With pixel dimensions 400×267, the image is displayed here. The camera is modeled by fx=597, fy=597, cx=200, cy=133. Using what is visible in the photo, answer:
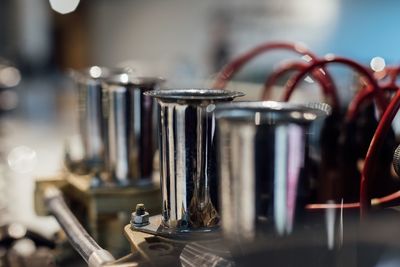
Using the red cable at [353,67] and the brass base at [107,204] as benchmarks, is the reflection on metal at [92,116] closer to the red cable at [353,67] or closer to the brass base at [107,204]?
the brass base at [107,204]

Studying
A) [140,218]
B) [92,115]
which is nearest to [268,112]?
[140,218]

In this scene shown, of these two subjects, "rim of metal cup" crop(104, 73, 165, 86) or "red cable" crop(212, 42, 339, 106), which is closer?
"rim of metal cup" crop(104, 73, 165, 86)

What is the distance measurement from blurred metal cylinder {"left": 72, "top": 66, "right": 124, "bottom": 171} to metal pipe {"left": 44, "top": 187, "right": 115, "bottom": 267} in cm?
13

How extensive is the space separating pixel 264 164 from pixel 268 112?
0.05 meters

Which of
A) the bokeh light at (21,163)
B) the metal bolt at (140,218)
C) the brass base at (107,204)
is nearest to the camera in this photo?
the metal bolt at (140,218)

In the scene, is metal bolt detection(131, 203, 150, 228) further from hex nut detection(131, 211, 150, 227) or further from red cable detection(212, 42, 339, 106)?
red cable detection(212, 42, 339, 106)

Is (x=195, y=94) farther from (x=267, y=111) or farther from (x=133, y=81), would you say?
(x=133, y=81)

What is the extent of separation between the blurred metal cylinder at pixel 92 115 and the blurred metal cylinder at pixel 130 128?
0.07 metres

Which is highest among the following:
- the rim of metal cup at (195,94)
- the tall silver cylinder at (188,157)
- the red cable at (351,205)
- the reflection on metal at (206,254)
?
the rim of metal cup at (195,94)

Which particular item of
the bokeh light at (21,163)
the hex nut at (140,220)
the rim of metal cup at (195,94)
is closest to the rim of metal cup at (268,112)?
the rim of metal cup at (195,94)

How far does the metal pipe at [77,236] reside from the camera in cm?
76

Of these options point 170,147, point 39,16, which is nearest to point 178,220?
point 170,147

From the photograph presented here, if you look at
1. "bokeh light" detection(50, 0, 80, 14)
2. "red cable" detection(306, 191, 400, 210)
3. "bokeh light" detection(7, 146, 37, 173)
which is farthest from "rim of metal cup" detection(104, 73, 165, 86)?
"bokeh light" detection(50, 0, 80, 14)

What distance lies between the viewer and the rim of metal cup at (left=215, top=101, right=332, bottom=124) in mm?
597
